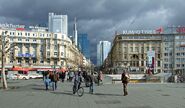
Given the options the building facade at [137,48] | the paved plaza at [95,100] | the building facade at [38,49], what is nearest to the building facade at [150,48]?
the building facade at [137,48]

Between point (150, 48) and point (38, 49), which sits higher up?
point (150, 48)

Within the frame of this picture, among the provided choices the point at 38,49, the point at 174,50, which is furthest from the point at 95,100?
the point at 174,50

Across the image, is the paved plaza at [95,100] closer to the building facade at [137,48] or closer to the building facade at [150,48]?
the building facade at [150,48]

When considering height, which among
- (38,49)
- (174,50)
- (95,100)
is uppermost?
(174,50)

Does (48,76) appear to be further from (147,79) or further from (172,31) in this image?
(172,31)

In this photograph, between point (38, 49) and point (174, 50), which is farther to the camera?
point (174, 50)

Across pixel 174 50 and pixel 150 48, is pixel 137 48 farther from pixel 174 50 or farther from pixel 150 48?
pixel 174 50

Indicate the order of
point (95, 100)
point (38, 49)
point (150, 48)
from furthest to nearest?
Result: point (150, 48), point (38, 49), point (95, 100)

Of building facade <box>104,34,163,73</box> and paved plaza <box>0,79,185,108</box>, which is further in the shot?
building facade <box>104,34,163,73</box>

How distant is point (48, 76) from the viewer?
30219 millimetres

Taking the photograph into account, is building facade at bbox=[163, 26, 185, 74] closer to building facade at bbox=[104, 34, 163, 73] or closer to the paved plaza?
building facade at bbox=[104, 34, 163, 73]

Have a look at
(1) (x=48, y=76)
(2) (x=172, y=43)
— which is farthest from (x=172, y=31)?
(1) (x=48, y=76)

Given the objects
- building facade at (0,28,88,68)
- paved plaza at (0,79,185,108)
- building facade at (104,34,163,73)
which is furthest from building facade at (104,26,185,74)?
paved plaza at (0,79,185,108)

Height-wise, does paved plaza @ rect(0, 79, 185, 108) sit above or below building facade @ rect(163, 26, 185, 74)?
below
